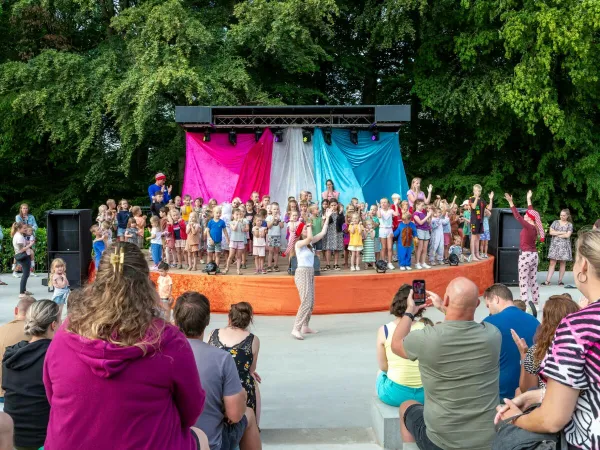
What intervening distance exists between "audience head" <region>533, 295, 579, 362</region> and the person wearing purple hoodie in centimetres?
223

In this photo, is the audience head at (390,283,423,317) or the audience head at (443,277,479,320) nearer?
the audience head at (443,277,479,320)

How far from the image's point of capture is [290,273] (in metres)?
11.1

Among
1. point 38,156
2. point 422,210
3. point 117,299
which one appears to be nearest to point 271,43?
Result: point 422,210

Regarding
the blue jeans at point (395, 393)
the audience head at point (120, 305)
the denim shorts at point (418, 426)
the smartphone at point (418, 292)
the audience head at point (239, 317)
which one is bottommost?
the blue jeans at point (395, 393)

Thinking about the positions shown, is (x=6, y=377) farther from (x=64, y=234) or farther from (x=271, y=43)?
(x=271, y=43)

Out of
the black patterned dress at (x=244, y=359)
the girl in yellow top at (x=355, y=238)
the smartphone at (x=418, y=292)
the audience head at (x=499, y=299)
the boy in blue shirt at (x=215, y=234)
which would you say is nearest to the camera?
the smartphone at (x=418, y=292)

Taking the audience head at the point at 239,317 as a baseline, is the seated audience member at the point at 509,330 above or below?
below

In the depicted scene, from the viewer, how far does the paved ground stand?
17.5 ft

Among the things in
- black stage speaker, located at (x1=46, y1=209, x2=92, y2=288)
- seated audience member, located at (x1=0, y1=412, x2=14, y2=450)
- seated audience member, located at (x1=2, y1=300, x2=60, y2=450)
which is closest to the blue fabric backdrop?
black stage speaker, located at (x1=46, y1=209, x2=92, y2=288)

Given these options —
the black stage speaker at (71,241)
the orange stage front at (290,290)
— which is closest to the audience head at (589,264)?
the orange stage front at (290,290)

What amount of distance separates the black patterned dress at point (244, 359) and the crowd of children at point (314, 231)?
22.9 feet

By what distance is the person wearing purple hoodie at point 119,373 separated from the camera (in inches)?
79.4

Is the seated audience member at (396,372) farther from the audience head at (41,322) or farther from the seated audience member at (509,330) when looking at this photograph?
the audience head at (41,322)

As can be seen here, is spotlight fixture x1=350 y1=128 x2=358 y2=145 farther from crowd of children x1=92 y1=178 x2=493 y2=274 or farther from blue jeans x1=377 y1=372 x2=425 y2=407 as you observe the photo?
blue jeans x1=377 y1=372 x2=425 y2=407
